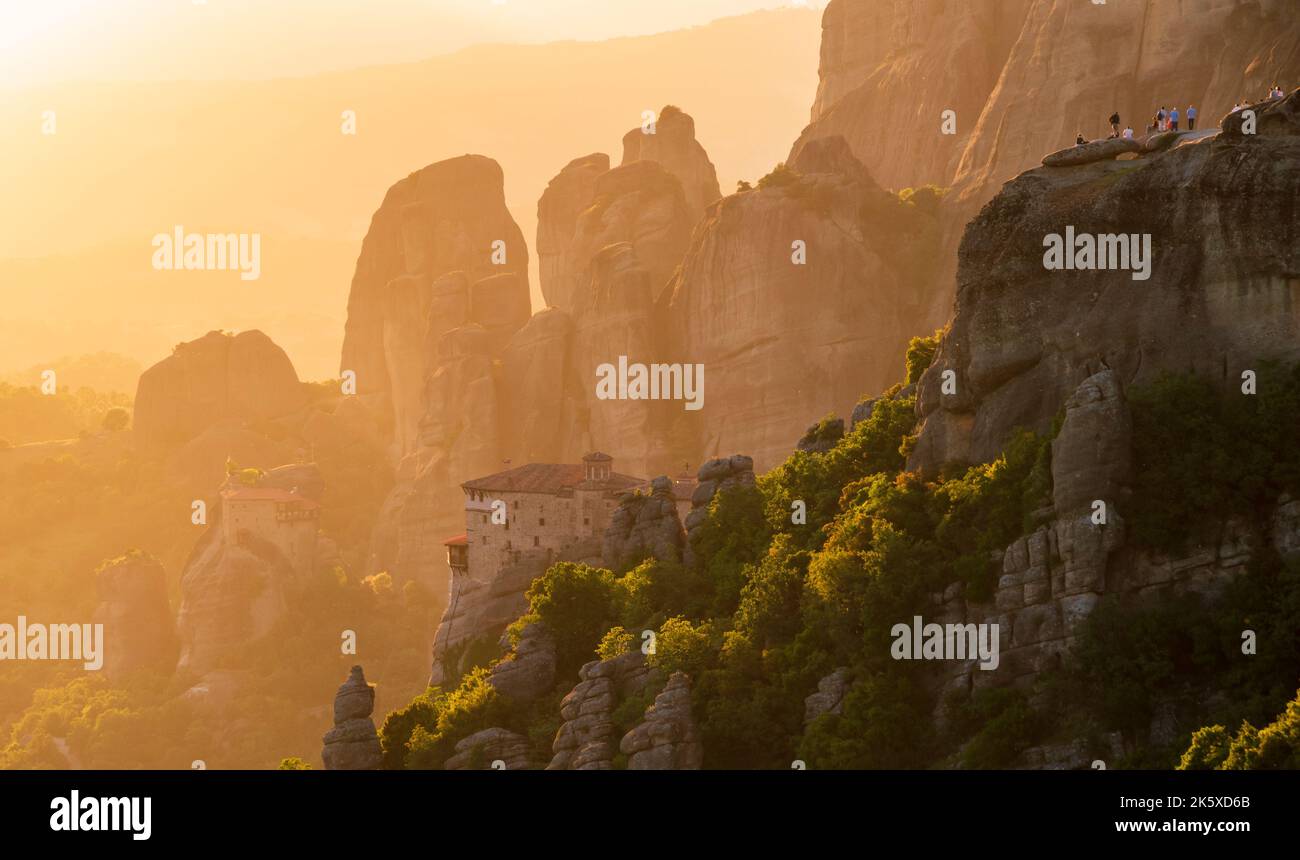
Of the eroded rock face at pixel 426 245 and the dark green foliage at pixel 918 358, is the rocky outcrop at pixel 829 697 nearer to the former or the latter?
the dark green foliage at pixel 918 358

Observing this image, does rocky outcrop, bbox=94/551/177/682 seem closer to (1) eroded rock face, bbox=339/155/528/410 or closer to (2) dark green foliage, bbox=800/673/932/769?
(1) eroded rock face, bbox=339/155/528/410

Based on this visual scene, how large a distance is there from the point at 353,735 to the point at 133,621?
7027 centimetres

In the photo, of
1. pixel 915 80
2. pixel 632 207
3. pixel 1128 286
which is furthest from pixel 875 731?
pixel 632 207

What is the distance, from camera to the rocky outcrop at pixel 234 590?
13900 centimetres

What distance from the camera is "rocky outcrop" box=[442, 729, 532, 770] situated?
7144 centimetres

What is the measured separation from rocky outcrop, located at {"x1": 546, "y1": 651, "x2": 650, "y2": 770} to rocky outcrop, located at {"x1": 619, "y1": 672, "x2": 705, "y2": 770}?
957mm

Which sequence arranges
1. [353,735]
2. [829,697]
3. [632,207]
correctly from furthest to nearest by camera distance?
[632,207]
[353,735]
[829,697]

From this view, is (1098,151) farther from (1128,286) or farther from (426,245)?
(426,245)

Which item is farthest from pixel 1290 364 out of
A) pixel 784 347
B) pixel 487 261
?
pixel 487 261

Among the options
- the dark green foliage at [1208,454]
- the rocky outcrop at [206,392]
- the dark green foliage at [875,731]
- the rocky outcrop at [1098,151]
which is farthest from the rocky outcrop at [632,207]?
the dark green foliage at [1208,454]

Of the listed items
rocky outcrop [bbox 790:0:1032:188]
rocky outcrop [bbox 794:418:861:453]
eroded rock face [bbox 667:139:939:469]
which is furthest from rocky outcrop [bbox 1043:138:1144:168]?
rocky outcrop [bbox 790:0:1032:188]

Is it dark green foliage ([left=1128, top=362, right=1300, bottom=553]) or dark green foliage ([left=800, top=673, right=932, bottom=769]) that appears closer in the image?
dark green foliage ([left=1128, top=362, right=1300, bottom=553])

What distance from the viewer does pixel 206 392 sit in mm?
174250
